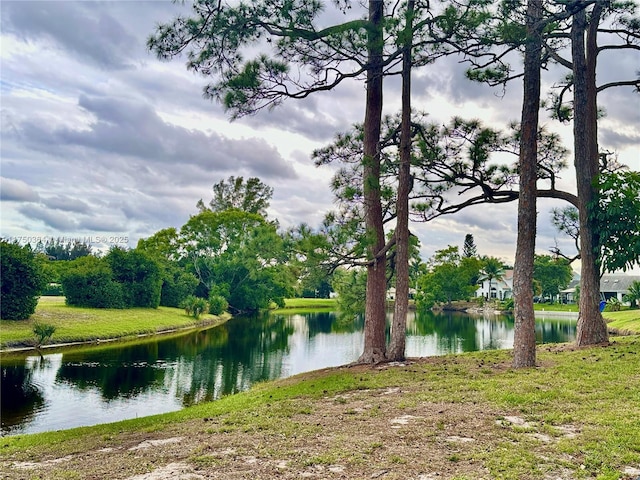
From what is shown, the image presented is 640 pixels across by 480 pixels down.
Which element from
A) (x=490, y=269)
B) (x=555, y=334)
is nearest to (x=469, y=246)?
(x=490, y=269)

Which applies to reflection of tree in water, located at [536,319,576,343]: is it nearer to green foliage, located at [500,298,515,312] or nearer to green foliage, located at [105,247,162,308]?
green foliage, located at [500,298,515,312]

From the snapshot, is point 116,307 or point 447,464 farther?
point 116,307

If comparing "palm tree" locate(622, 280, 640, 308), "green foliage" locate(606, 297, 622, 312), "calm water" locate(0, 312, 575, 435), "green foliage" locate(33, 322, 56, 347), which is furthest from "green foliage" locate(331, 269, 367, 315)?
"green foliage" locate(606, 297, 622, 312)

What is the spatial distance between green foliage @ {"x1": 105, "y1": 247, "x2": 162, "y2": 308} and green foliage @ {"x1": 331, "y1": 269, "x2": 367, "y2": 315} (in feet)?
84.5

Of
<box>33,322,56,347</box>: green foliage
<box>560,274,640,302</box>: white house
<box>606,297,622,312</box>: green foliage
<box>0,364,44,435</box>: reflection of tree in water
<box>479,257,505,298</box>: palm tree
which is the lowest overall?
<box>0,364,44,435</box>: reflection of tree in water

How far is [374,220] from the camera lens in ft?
42.8

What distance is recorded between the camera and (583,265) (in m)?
13.2

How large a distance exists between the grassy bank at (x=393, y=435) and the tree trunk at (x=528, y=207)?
65 cm

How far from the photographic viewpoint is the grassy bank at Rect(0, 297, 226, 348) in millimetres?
23203

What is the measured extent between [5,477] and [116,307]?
31.0 metres

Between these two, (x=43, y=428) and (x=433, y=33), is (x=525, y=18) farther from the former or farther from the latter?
Result: (x=43, y=428)

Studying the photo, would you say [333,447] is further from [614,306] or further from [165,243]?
[165,243]

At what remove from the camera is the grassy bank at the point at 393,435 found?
16.0ft

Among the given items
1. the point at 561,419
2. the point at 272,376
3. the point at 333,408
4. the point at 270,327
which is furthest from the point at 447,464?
the point at 270,327
